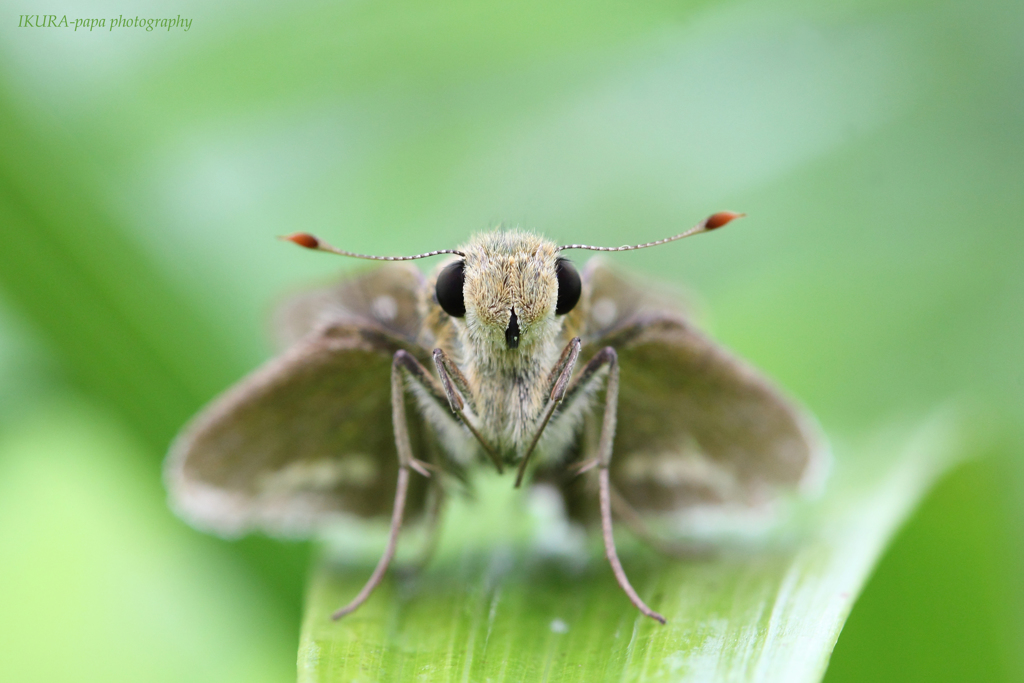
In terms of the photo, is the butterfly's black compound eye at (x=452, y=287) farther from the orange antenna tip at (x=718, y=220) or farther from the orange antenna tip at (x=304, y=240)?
the orange antenna tip at (x=718, y=220)

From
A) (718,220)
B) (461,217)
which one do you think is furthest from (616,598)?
(461,217)

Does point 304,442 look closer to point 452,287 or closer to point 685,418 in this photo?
point 452,287

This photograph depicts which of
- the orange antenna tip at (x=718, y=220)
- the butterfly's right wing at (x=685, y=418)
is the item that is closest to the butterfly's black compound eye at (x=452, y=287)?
the butterfly's right wing at (x=685, y=418)

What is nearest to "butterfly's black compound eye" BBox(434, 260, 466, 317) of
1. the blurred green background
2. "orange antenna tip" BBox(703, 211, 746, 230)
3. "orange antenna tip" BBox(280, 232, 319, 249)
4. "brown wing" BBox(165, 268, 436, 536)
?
"brown wing" BBox(165, 268, 436, 536)

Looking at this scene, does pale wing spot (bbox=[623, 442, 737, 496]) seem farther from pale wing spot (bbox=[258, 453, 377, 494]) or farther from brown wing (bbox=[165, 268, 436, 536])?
pale wing spot (bbox=[258, 453, 377, 494])

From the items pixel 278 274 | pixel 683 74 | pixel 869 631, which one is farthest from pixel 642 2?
pixel 869 631

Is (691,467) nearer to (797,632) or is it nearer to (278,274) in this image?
(797,632)
